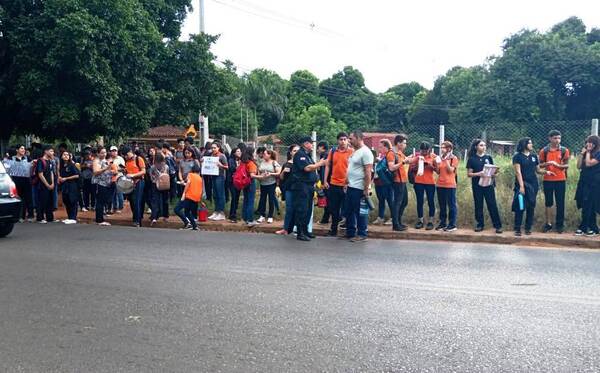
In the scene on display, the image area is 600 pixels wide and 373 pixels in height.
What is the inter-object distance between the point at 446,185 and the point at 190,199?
5259 millimetres

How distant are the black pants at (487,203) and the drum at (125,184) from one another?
7.29m

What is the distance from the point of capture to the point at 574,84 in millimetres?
45375

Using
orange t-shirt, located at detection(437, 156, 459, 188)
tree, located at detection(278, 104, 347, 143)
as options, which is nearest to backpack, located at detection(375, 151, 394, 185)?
orange t-shirt, located at detection(437, 156, 459, 188)

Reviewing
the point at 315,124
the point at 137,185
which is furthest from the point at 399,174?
the point at 315,124

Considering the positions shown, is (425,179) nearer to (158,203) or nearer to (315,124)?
(158,203)

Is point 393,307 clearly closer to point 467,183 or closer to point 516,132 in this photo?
point 467,183

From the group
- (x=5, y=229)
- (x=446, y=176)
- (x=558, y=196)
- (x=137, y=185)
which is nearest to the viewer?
(x=5, y=229)

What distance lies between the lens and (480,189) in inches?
404

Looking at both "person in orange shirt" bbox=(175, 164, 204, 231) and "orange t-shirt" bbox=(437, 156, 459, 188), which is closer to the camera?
"orange t-shirt" bbox=(437, 156, 459, 188)

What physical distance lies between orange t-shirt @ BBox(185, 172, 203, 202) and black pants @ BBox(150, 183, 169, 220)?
1247 millimetres

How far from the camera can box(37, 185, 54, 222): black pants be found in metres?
12.5

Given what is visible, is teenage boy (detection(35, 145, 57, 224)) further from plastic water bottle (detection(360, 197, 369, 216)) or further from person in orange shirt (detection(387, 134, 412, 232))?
person in orange shirt (detection(387, 134, 412, 232))

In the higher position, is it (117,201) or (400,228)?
(117,201)

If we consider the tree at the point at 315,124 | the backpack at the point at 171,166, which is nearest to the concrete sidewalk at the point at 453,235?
the backpack at the point at 171,166
